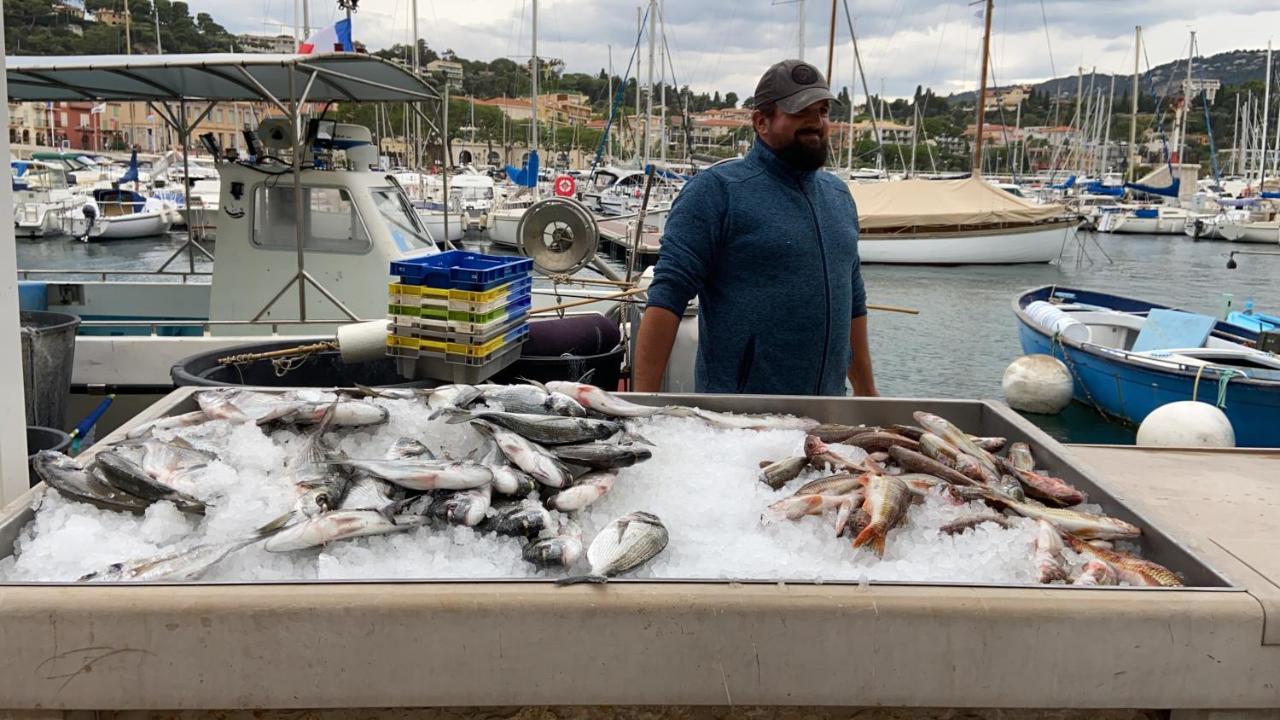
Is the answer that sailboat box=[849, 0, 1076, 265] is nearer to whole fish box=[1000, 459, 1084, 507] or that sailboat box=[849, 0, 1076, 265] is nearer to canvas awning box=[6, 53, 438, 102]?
canvas awning box=[6, 53, 438, 102]

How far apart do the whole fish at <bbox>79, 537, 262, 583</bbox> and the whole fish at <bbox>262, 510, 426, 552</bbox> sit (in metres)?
0.09

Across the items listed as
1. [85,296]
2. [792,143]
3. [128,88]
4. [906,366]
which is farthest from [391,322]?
[906,366]

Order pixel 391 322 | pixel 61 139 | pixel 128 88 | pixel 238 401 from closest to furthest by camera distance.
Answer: pixel 238 401 < pixel 391 322 < pixel 128 88 < pixel 61 139

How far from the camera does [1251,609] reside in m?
1.64

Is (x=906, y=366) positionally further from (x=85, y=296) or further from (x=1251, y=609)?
(x=1251, y=609)

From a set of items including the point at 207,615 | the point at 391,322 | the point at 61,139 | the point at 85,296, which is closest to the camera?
the point at 207,615

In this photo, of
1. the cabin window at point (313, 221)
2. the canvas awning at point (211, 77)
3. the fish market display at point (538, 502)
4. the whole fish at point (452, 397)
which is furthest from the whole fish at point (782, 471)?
the cabin window at point (313, 221)

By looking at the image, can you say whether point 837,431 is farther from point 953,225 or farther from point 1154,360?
point 953,225

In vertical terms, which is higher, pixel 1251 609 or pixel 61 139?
pixel 61 139

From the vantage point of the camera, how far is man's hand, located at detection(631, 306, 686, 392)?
3.47m

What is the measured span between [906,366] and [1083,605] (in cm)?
1635

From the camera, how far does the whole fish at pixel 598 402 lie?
2717 millimetres

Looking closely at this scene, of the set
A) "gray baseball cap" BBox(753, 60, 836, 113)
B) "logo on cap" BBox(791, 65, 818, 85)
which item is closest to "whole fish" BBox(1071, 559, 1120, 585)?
"gray baseball cap" BBox(753, 60, 836, 113)

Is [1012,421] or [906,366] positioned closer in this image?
[1012,421]
